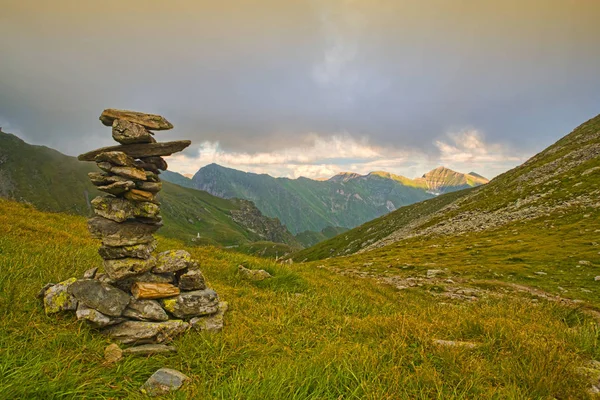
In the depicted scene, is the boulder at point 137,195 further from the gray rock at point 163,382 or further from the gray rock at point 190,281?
the gray rock at point 163,382

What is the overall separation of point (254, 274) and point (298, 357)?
7526 mm

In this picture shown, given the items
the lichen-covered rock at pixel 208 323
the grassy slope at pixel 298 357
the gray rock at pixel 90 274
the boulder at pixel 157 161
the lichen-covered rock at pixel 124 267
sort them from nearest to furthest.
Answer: the grassy slope at pixel 298 357
the lichen-covered rock at pixel 208 323
the lichen-covered rock at pixel 124 267
the gray rock at pixel 90 274
the boulder at pixel 157 161

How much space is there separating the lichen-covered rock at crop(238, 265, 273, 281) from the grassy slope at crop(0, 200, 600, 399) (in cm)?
336

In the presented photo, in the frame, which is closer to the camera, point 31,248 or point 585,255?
point 31,248

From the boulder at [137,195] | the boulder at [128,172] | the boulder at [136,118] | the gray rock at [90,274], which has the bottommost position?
the gray rock at [90,274]

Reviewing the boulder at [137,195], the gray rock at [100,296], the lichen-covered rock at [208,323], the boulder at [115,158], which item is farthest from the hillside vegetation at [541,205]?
the boulder at [115,158]

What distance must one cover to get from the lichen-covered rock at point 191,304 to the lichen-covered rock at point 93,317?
4.56 ft

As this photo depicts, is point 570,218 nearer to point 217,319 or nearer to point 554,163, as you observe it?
point 554,163

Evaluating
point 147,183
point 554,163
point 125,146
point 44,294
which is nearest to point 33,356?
point 44,294

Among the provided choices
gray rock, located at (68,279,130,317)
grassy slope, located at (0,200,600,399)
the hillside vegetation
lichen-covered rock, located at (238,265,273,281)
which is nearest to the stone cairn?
gray rock, located at (68,279,130,317)

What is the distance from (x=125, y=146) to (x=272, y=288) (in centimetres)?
769

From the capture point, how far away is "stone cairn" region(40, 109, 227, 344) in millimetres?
6750

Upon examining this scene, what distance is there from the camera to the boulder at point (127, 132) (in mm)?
8164

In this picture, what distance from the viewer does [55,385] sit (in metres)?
4.32
